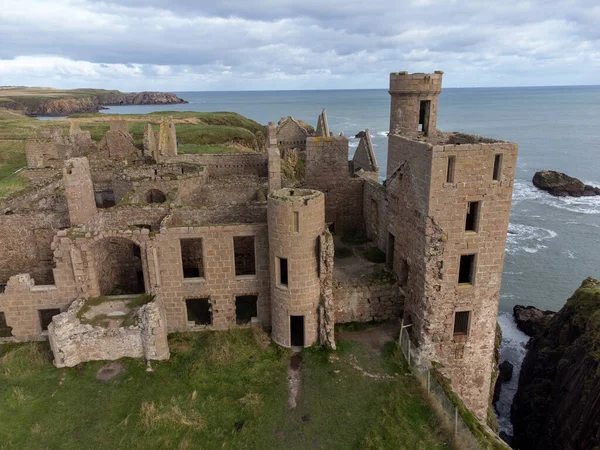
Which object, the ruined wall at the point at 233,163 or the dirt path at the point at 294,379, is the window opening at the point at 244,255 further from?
the ruined wall at the point at 233,163

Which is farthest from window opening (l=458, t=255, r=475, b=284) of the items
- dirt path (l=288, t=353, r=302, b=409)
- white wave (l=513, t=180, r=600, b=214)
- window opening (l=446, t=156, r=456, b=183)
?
white wave (l=513, t=180, r=600, b=214)

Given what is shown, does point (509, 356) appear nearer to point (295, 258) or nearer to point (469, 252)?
point (469, 252)

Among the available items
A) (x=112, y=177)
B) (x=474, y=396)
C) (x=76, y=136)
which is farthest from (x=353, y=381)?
(x=76, y=136)

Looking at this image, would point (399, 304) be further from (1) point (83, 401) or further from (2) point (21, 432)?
(2) point (21, 432)

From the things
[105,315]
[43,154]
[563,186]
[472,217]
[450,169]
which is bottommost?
[563,186]

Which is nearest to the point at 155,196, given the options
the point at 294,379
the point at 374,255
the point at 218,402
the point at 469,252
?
the point at 374,255

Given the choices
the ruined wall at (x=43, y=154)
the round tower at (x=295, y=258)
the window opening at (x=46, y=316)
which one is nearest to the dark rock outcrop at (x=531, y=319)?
the round tower at (x=295, y=258)
